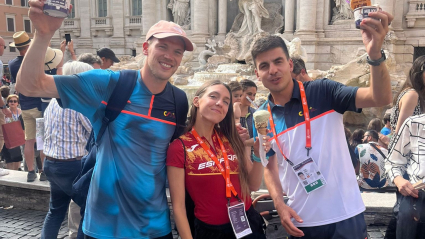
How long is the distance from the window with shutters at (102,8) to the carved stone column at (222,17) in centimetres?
928

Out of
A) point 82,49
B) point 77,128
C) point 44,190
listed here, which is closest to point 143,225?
point 77,128

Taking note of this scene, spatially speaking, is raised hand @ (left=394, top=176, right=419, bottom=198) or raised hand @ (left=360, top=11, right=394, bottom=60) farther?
raised hand @ (left=394, top=176, right=419, bottom=198)

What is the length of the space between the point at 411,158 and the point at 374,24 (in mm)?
1234

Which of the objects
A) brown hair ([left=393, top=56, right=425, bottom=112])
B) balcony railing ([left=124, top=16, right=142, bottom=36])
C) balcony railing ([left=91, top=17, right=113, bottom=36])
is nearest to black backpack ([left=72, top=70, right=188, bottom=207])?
brown hair ([left=393, top=56, right=425, bottom=112])

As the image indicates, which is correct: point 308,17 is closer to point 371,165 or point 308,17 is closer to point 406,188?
point 371,165

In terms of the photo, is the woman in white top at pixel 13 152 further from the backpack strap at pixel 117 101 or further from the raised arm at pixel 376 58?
the raised arm at pixel 376 58

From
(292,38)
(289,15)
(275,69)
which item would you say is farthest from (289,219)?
(289,15)

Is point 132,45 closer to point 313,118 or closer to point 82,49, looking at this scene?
point 82,49

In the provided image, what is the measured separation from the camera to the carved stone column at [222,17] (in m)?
18.2

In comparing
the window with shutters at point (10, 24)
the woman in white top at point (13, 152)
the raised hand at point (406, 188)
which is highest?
the window with shutters at point (10, 24)

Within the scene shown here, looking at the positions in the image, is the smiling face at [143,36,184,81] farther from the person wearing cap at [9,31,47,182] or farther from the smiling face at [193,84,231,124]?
the person wearing cap at [9,31,47,182]

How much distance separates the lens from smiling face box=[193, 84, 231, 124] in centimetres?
222

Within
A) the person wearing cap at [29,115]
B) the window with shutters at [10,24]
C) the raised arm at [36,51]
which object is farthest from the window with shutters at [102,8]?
the raised arm at [36,51]

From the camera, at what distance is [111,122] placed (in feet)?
6.66
